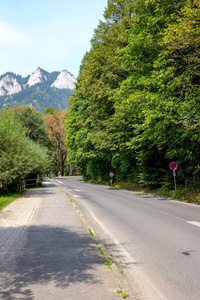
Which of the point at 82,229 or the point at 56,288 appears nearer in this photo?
the point at 56,288

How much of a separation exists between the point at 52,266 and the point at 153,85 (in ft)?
40.5

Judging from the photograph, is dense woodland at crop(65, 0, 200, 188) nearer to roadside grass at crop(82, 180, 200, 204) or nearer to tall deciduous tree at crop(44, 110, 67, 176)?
roadside grass at crop(82, 180, 200, 204)

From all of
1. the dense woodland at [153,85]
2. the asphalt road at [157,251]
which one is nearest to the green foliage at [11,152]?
the dense woodland at [153,85]

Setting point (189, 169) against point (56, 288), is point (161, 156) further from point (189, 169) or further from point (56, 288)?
point (56, 288)

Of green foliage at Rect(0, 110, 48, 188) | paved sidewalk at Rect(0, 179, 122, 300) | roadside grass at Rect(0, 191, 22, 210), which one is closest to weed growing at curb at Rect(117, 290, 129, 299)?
paved sidewalk at Rect(0, 179, 122, 300)

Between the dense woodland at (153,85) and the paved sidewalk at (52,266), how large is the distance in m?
8.39

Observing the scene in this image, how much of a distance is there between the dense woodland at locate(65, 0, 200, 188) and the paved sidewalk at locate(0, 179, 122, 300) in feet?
27.5

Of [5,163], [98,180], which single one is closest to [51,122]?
[98,180]

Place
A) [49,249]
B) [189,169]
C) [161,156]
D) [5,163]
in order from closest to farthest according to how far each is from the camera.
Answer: [49,249] → [189,169] → [5,163] → [161,156]

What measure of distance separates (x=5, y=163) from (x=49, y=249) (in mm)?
14894

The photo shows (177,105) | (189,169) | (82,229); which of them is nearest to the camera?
(82,229)

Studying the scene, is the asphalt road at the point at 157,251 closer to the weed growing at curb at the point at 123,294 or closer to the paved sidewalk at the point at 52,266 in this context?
the weed growing at curb at the point at 123,294

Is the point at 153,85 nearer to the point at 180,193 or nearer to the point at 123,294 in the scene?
the point at 180,193

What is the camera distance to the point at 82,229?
825cm
